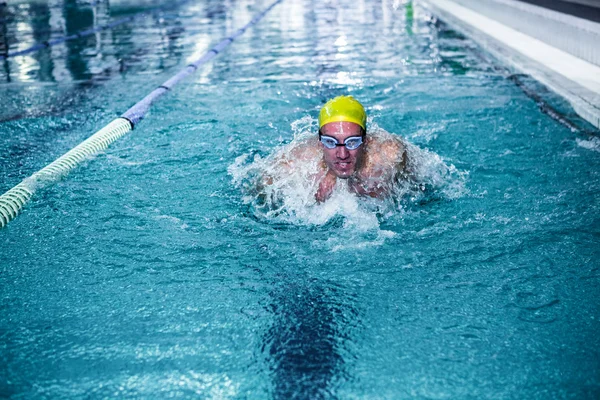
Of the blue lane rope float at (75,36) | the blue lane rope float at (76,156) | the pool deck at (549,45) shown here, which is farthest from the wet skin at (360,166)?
the blue lane rope float at (75,36)

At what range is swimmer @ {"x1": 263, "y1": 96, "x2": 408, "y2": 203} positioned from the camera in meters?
3.55

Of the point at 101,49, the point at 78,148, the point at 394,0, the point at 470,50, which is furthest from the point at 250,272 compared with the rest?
the point at 394,0

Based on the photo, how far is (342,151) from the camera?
3539 mm

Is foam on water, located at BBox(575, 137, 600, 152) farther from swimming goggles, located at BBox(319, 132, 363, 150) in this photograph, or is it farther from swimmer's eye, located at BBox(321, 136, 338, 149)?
swimmer's eye, located at BBox(321, 136, 338, 149)

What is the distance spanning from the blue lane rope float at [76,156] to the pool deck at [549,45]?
4.64 metres

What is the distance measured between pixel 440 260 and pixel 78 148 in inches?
137

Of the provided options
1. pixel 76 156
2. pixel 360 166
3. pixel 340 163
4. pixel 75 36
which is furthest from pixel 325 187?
pixel 75 36

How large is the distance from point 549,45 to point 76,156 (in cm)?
740

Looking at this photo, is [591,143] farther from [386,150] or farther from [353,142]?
[353,142]

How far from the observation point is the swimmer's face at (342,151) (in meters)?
3.54

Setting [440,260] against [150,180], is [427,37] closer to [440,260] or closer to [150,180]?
[150,180]

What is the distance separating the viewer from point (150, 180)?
15.2 feet

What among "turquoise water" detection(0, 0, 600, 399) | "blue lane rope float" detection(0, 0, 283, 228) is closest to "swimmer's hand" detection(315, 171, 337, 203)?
"turquoise water" detection(0, 0, 600, 399)

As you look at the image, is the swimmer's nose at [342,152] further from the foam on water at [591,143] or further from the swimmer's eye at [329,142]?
the foam on water at [591,143]
